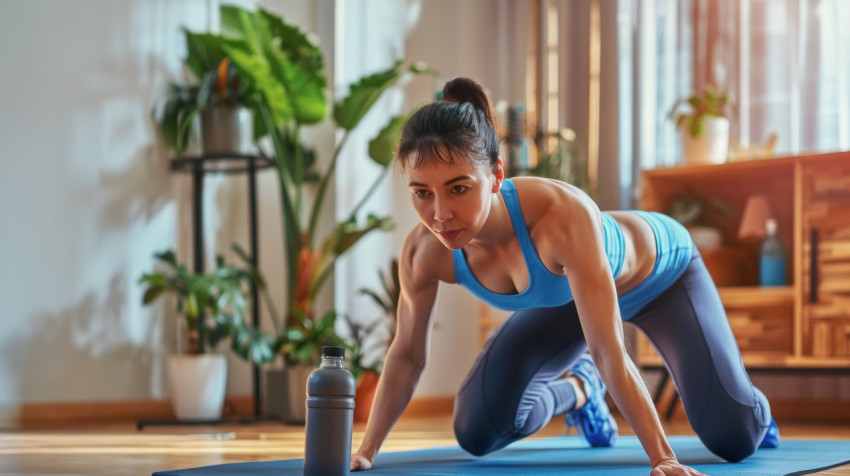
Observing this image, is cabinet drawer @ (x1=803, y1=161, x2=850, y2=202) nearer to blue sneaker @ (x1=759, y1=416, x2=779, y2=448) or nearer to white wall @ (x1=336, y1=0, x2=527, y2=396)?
white wall @ (x1=336, y1=0, x2=527, y2=396)

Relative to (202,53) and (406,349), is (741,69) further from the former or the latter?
(406,349)

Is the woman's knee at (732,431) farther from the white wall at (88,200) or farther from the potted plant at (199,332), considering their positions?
the white wall at (88,200)

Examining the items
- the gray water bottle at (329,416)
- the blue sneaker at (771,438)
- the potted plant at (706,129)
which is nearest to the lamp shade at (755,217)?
the potted plant at (706,129)

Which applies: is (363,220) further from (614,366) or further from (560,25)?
(614,366)

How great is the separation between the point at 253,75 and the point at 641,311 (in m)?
1.97

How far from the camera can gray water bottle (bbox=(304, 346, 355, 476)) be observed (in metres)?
→ 1.48

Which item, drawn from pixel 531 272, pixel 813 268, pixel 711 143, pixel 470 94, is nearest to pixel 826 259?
pixel 813 268

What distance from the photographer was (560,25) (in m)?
4.60

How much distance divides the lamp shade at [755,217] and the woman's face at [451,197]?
8.67ft

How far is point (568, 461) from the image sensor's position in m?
2.09

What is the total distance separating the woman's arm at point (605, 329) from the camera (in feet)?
5.00

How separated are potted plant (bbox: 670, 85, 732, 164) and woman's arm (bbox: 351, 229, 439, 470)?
240cm

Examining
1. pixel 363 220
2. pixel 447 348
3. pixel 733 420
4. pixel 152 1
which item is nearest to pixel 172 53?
pixel 152 1

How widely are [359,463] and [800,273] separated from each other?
246cm
